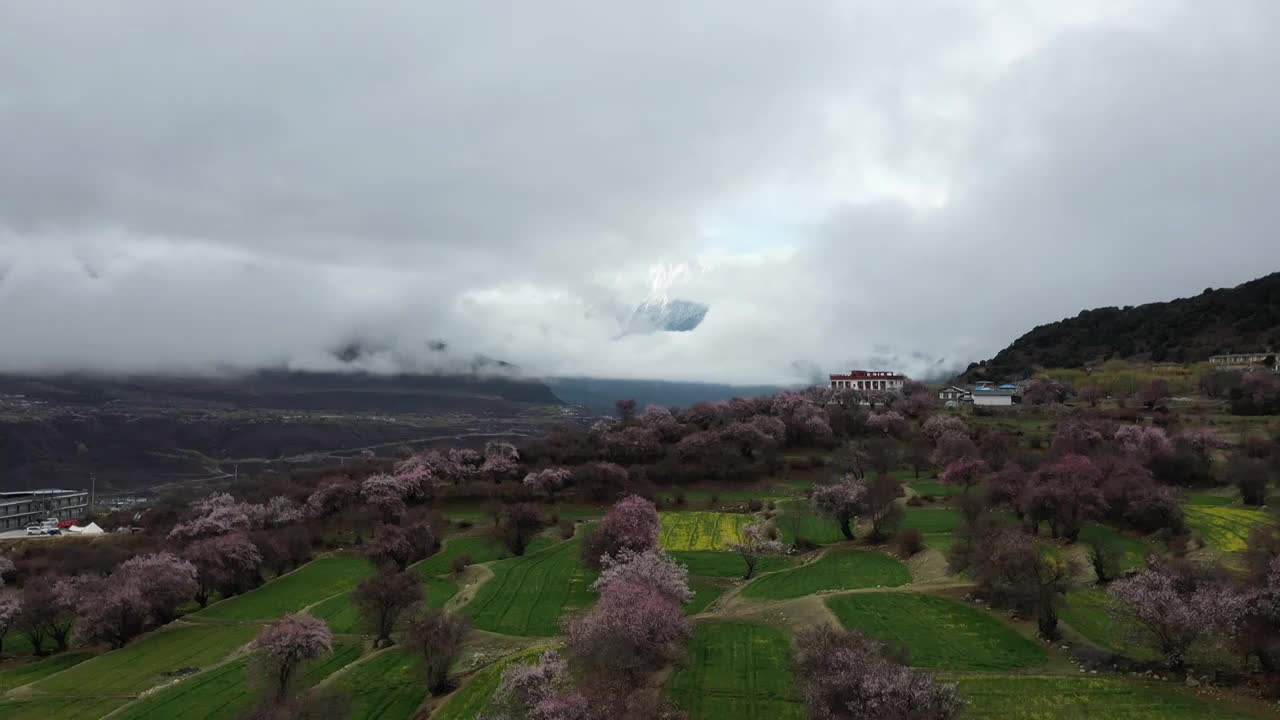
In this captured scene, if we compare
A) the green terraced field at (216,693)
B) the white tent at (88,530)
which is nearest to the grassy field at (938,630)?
the green terraced field at (216,693)

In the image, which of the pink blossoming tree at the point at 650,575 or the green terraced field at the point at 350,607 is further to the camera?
the green terraced field at the point at 350,607

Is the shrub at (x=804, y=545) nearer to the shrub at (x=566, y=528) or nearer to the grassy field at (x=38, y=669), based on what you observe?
the shrub at (x=566, y=528)

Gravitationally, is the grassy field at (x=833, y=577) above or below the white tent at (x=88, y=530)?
above

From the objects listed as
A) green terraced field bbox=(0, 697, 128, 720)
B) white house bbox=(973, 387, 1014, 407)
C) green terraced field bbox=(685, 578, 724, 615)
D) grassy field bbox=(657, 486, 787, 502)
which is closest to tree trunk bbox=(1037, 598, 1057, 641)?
green terraced field bbox=(685, 578, 724, 615)

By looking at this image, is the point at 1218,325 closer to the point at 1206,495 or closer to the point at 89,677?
the point at 1206,495

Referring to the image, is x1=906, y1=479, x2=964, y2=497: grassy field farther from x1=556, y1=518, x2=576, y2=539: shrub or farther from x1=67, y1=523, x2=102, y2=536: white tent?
x1=67, y1=523, x2=102, y2=536: white tent

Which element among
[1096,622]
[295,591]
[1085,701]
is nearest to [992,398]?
[1096,622]

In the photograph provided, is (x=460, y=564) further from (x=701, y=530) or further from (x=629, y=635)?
(x=629, y=635)

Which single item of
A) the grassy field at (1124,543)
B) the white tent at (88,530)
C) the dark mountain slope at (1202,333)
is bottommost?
the white tent at (88,530)

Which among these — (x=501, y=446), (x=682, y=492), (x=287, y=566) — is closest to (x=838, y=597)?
(x=682, y=492)
